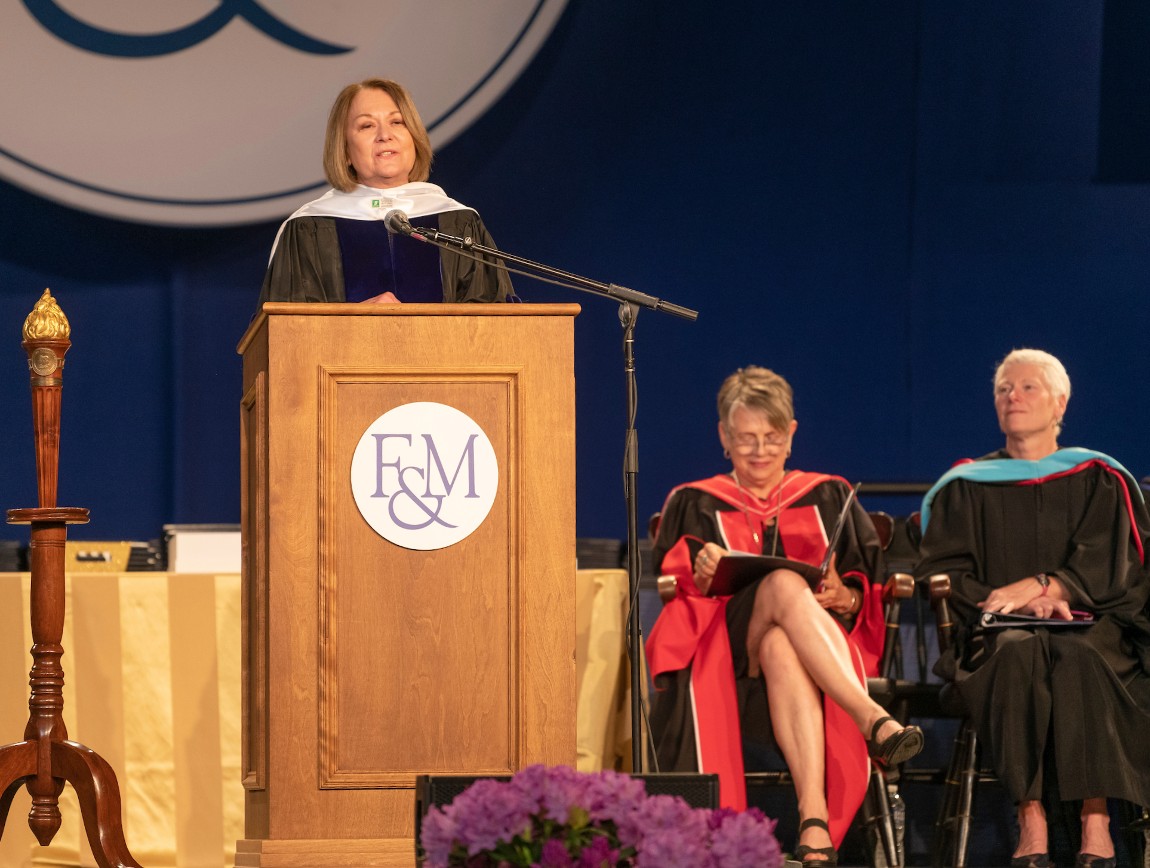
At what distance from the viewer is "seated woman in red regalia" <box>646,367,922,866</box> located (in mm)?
4117

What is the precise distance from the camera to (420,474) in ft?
9.25

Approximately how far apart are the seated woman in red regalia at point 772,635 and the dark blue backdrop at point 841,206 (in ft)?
3.75

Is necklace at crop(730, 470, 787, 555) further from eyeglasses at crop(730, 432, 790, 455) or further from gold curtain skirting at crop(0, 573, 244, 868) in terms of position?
gold curtain skirting at crop(0, 573, 244, 868)

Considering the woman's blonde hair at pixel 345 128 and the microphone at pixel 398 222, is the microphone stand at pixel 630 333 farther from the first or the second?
the woman's blonde hair at pixel 345 128

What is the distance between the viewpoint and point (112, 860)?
355cm

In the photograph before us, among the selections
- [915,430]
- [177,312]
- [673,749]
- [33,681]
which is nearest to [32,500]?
[177,312]

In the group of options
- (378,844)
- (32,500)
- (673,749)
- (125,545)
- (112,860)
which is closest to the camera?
Answer: (378,844)

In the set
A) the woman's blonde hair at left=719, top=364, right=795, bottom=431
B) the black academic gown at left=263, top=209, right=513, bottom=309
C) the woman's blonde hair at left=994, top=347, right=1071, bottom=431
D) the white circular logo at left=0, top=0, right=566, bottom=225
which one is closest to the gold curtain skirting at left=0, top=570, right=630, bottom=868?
the black academic gown at left=263, top=209, right=513, bottom=309

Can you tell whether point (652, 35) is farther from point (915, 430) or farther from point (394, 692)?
point (394, 692)

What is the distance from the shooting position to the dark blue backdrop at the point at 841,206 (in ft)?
19.0

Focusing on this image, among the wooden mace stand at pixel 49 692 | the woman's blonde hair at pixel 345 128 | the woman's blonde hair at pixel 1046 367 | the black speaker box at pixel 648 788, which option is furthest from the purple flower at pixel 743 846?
the woman's blonde hair at pixel 1046 367

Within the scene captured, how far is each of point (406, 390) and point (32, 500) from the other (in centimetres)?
315

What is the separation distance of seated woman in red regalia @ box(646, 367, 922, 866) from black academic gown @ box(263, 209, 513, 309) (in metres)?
1.17

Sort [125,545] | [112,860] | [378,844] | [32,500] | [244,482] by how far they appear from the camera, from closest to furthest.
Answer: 1. [378,844]
2. [244,482]
3. [112,860]
4. [125,545]
5. [32,500]
